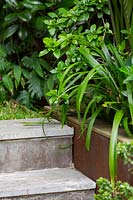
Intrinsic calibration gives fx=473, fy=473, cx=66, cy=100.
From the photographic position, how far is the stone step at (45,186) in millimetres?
2076

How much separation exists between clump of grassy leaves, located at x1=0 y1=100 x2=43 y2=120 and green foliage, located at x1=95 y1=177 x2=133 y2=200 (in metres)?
1.11

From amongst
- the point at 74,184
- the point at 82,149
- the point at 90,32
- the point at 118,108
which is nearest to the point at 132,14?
the point at 90,32

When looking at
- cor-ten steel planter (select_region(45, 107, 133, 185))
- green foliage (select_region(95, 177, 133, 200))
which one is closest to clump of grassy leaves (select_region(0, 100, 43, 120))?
cor-ten steel planter (select_region(45, 107, 133, 185))

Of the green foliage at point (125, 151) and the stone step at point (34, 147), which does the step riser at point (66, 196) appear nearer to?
the stone step at point (34, 147)

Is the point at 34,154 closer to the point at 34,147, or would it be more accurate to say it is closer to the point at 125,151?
the point at 34,147

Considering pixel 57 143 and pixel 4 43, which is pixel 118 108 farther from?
pixel 4 43

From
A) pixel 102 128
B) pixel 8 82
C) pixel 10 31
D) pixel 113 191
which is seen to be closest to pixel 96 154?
pixel 102 128

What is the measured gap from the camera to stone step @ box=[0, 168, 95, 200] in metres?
2.08

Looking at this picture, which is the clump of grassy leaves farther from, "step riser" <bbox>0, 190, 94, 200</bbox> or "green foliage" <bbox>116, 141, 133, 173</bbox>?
"green foliage" <bbox>116, 141, 133, 173</bbox>

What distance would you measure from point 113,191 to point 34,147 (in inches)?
29.6

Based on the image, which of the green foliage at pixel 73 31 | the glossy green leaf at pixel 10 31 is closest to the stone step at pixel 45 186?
the green foliage at pixel 73 31

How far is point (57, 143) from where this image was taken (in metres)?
2.41

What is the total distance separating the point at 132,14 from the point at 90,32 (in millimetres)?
229

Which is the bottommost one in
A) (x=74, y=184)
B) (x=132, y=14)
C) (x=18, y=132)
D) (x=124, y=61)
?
(x=74, y=184)
